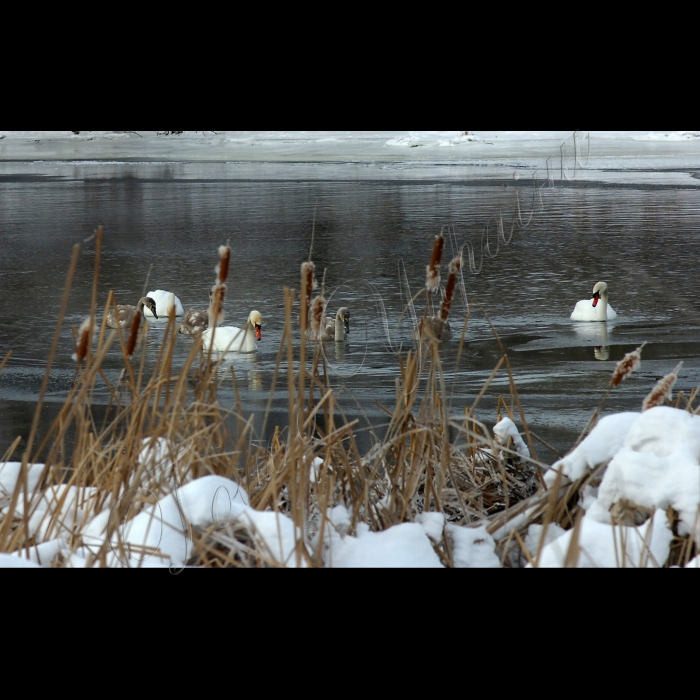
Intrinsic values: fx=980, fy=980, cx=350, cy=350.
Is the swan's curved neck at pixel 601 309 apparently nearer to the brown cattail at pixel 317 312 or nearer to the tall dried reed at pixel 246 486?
the tall dried reed at pixel 246 486

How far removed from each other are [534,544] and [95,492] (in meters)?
1.08

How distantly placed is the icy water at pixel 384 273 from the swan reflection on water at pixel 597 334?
27 mm

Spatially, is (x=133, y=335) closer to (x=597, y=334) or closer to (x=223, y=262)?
(x=223, y=262)

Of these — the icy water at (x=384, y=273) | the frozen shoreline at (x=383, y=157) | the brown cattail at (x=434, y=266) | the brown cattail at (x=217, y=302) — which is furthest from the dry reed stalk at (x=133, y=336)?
the frozen shoreline at (x=383, y=157)

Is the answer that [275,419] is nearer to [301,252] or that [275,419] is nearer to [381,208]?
[301,252]

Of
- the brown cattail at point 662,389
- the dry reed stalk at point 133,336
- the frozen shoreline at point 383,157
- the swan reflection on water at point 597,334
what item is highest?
the frozen shoreline at point 383,157

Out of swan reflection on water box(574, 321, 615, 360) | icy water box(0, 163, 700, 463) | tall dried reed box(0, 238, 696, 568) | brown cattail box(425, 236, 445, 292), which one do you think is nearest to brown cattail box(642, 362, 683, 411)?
tall dried reed box(0, 238, 696, 568)

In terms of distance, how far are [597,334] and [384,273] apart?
4.34m

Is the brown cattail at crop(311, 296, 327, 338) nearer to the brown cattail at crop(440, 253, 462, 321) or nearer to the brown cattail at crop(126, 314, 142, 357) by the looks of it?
the brown cattail at crop(440, 253, 462, 321)

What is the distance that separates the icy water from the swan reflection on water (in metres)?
0.03

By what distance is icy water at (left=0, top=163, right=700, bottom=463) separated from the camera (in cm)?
695

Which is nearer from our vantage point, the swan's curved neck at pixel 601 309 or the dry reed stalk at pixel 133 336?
the dry reed stalk at pixel 133 336

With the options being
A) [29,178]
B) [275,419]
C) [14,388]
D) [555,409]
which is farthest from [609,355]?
[29,178]

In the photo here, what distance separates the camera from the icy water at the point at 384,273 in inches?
274
